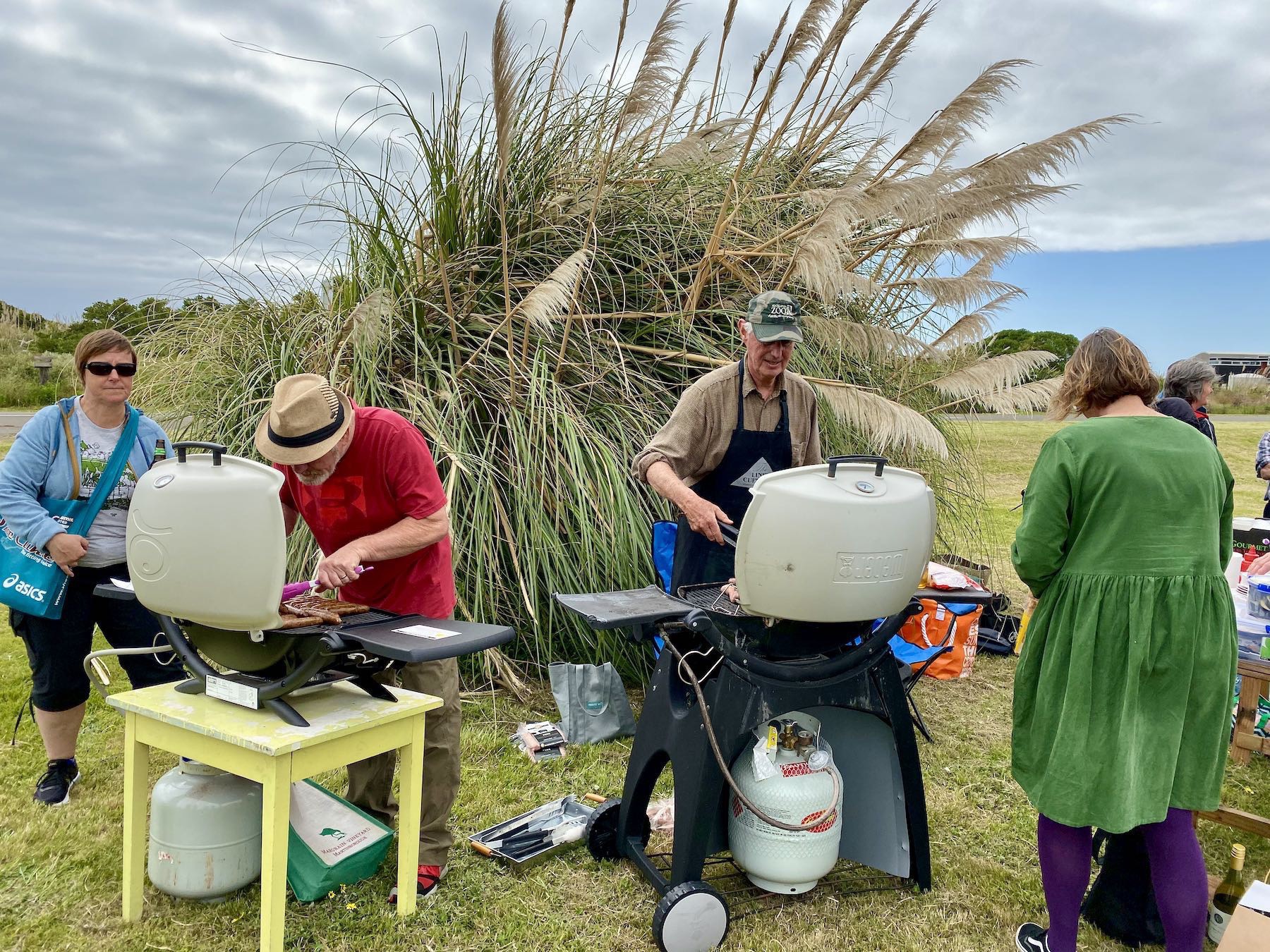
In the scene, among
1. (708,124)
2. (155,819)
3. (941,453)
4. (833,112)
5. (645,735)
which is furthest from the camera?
(708,124)

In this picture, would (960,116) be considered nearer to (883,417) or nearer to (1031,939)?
(883,417)

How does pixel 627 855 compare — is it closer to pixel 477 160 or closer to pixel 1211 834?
pixel 1211 834

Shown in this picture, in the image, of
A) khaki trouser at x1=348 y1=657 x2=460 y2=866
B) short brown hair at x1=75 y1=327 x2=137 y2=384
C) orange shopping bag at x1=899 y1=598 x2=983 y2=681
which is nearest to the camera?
khaki trouser at x1=348 y1=657 x2=460 y2=866

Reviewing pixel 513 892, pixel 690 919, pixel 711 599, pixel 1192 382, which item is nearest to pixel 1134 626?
pixel 711 599

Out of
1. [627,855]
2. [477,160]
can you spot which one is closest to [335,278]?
[477,160]

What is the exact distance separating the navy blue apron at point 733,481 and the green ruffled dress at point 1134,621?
110 centimetres

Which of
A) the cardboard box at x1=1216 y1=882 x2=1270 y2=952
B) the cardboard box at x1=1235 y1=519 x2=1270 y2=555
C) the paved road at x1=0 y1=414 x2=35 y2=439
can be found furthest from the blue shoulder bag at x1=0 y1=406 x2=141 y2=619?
the paved road at x1=0 y1=414 x2=35 y2=439

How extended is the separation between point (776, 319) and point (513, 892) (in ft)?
6.19

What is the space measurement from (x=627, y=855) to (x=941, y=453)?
2.13m

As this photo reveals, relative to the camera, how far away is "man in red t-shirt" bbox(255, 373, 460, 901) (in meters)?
2.13

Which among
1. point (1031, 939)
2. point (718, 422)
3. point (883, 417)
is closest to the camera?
point (1031, 939)

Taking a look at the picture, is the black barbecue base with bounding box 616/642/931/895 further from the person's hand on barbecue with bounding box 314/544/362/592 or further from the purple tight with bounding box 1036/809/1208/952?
the person's hand on barbecue with bounding box 314/544/362/592

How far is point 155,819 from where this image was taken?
2.21 metres

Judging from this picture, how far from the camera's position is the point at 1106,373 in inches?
78.5
